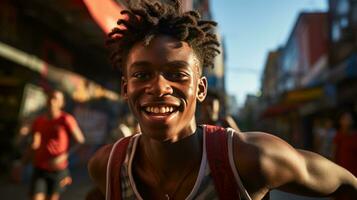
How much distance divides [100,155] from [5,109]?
Result: 29.1 feet

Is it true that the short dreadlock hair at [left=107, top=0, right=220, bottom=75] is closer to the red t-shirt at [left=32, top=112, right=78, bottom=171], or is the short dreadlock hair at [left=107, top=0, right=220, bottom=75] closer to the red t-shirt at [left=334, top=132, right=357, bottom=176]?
the red t-shirt at [left=32, top=112, right=78, bottom=171]

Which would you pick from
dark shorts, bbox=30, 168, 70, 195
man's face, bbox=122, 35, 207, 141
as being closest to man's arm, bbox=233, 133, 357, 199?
man's face, bbox=122, 35, 207, 141

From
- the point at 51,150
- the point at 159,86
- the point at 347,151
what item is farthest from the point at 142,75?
the point at 347,151

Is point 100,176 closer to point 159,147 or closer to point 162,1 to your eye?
point 159,147

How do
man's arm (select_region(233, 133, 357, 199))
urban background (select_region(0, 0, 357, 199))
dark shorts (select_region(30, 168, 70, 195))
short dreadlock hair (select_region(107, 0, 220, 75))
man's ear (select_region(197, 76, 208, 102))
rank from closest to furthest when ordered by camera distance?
man's arm (select_region(233, 133, 357, 199)) → short dreadlock hair (select_region(107, 0, 220, 75)) → man's ear (select_region(197, 76, 208, 102)) → dark shorts (select_region(30, 168, 70, 195)) → urban background (select_region(0, 0, 357, 199))

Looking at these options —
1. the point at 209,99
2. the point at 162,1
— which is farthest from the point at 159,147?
the point at 209,99

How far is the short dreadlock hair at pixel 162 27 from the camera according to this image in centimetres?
193

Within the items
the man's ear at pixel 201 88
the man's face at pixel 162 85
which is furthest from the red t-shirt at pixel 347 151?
the man's face at pixel 162 85

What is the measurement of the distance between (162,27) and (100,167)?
2.60 ft

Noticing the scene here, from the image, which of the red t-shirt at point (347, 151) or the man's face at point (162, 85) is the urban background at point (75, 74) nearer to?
the man's face at point (162, 85)

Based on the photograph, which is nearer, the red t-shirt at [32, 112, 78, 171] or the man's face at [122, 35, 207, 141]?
the man's face at [122, 35, 207, 141]

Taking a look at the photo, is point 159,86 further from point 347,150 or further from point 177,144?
point 347,150

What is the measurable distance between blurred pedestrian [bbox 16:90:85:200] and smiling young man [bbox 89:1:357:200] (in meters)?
3.22

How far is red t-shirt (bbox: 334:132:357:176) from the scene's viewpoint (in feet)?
18.4
